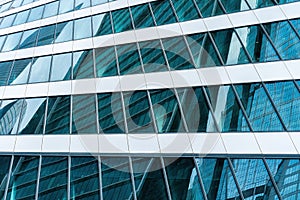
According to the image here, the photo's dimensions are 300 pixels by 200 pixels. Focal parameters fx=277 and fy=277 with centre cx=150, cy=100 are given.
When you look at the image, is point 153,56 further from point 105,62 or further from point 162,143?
point 162,143

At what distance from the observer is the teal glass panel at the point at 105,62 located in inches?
673

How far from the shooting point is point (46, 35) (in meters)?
21.3

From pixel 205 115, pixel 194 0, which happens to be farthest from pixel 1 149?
pixel 194 0

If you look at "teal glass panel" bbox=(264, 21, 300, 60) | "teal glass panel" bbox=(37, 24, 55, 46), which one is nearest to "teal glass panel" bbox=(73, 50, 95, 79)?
"teal glass panel" bbox=(37, 24, 55, 46)

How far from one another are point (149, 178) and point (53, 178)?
178 inches

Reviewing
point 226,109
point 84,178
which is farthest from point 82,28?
point 226,109

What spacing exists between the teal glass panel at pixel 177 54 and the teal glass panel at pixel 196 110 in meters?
1.75

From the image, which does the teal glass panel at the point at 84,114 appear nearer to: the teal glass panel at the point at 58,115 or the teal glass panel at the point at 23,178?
the teal glass panel at the point at 58,115

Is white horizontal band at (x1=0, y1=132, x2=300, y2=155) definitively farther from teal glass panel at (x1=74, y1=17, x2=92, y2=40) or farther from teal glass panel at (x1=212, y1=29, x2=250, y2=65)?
teal glass panel at (x1=74, y1=17, x2=92, y2=40)

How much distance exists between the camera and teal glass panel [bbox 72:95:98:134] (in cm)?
1459

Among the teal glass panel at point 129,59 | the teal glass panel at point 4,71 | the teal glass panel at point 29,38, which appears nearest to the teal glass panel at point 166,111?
the teal glass panel at point 129,59

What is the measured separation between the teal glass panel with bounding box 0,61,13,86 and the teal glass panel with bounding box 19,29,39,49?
169cm

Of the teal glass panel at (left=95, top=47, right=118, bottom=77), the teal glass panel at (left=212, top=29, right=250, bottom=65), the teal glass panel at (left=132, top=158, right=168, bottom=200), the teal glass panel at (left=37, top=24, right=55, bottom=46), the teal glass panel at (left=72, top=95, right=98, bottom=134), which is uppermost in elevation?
the teal glass panel at (left=37, top=24, right=55, bottom=46)

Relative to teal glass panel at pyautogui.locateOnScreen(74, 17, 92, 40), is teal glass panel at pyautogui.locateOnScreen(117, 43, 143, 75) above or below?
below
